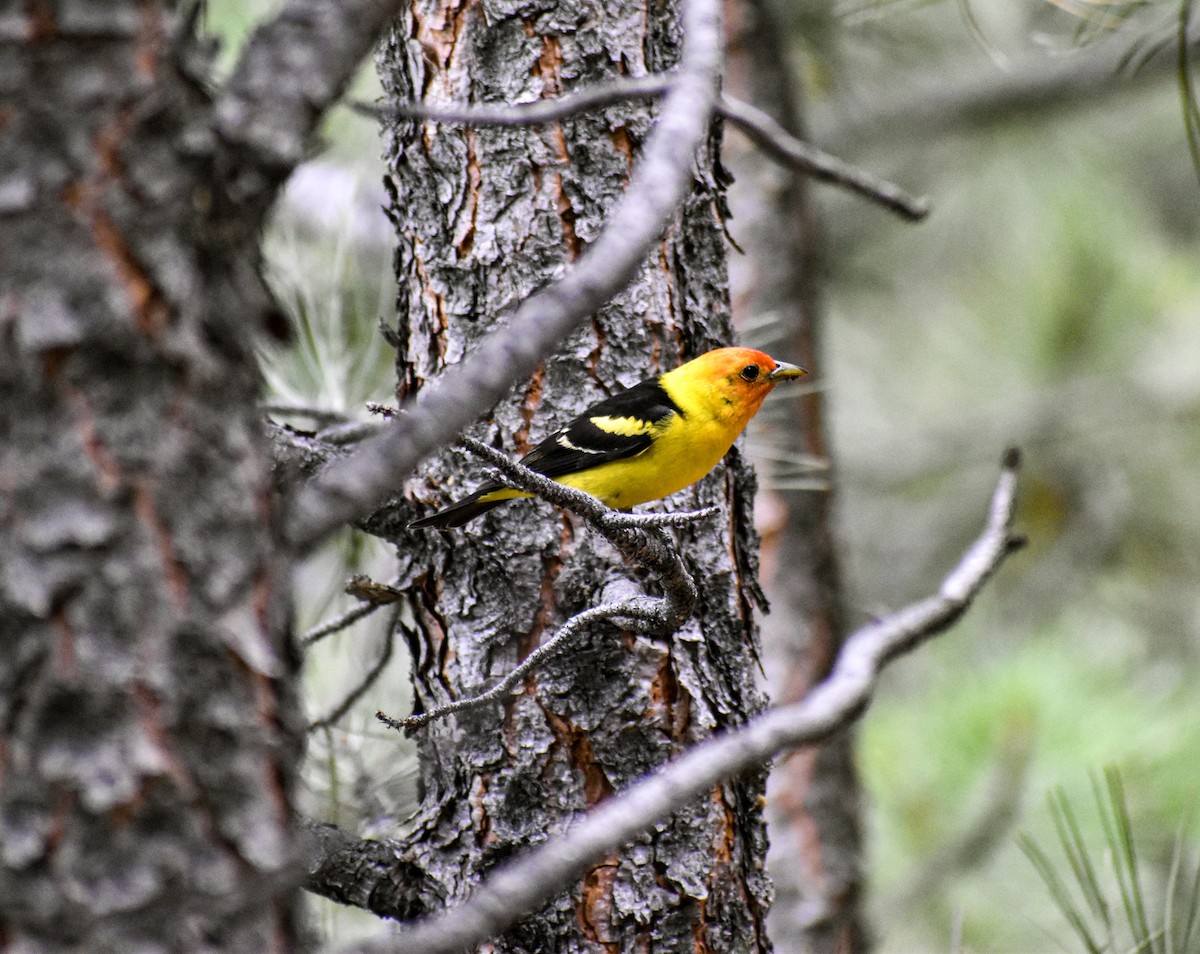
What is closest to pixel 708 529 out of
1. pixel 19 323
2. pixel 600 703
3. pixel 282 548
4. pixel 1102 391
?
pixel 600 703

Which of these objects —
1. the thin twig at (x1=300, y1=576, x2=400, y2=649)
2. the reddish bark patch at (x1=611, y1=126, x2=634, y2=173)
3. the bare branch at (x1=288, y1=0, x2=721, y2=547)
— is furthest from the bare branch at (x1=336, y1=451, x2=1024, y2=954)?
the reddish bark patch at (x1=611, y1=126, x2=634, y2=173)

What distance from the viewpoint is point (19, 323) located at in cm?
116

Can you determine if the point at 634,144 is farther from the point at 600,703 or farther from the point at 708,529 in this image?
the point at 600,703

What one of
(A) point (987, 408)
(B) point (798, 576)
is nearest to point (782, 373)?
(B) point (798, 576)

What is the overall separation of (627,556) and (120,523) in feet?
3.53

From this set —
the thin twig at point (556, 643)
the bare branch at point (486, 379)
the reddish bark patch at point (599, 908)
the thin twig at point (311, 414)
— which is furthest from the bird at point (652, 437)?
the bare branch at point (486, 379)

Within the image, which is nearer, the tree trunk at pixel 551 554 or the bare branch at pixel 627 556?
the bare branch at pixel 627 556

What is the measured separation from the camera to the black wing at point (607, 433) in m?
2.71

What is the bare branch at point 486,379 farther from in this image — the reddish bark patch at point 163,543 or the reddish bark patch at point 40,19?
the reddish bark patch at point 40,19

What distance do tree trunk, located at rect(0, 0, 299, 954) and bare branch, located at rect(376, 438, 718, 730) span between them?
516 mm

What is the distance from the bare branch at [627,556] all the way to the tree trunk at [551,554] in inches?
8.5

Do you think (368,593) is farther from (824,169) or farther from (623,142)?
(824,169)

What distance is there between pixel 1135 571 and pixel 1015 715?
13.2 ft

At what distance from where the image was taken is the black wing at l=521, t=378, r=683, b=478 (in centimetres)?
271
